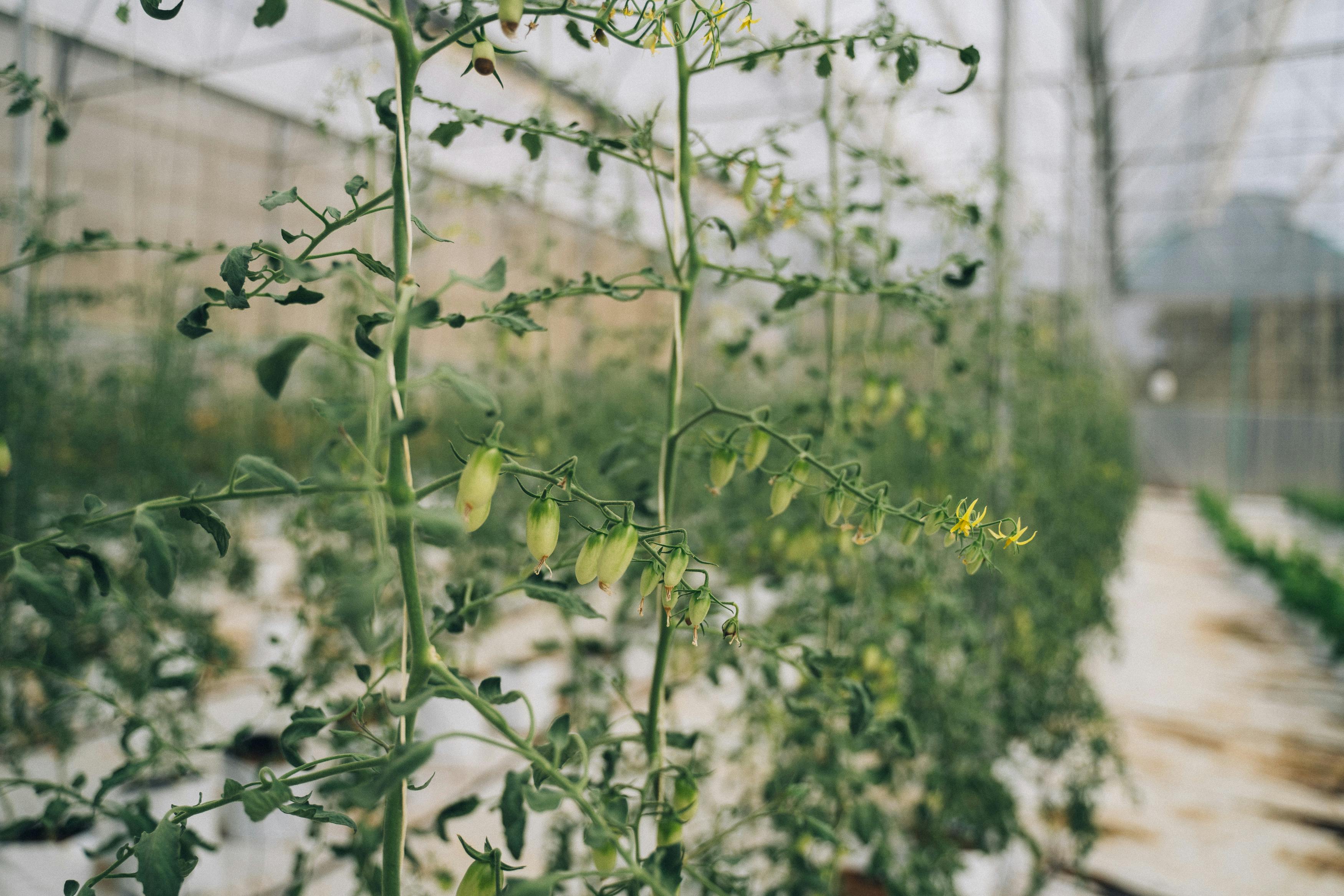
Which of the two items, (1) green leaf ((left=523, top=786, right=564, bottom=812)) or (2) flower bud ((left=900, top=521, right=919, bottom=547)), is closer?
(1) green leaf ((left=523, top=786, right=564, bottom=812))

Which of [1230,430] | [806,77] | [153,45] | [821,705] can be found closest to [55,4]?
[153,45]

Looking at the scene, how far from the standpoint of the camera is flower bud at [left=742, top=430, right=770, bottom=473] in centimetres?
67

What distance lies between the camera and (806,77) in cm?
650

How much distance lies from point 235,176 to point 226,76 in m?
0.66

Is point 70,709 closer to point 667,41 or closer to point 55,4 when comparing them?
point 667,41

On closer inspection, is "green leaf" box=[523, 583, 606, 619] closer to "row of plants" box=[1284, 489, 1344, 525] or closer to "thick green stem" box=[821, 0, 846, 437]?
"thick green stem" box=[821, 0, 846, 437]

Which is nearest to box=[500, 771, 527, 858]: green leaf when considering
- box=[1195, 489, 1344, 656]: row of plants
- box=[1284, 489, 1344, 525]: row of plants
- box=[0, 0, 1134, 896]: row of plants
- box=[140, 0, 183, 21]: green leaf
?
box=[0, 0, 1134, 896]: row of plants

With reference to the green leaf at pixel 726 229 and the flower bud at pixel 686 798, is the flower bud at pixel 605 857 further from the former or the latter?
the green leaf at pixel 726 229

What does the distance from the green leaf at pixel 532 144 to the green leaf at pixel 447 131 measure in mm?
47

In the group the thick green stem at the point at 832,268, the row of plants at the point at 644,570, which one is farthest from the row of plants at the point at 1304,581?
the thick green stem at the point at 832,268

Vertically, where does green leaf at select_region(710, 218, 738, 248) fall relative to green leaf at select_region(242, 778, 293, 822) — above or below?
above

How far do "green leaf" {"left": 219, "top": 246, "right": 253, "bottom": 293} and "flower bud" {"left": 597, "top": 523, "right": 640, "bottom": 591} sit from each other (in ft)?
0.82

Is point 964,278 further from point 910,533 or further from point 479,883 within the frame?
point 479,883

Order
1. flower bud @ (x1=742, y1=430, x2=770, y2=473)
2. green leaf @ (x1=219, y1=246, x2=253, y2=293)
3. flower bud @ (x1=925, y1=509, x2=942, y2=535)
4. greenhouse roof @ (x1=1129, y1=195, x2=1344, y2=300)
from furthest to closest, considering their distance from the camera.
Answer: greenhouse roof @ (x1=1129, y1=195, x2=1344, y2=300) < flower bud @ (x1=742, y1=430, x2=770, y2=473) < flower bud @ (x1=925, y1=509, x2=942, y2=535) < green leaf @ (x1=219, y1=246, x2=253, y2=293)
